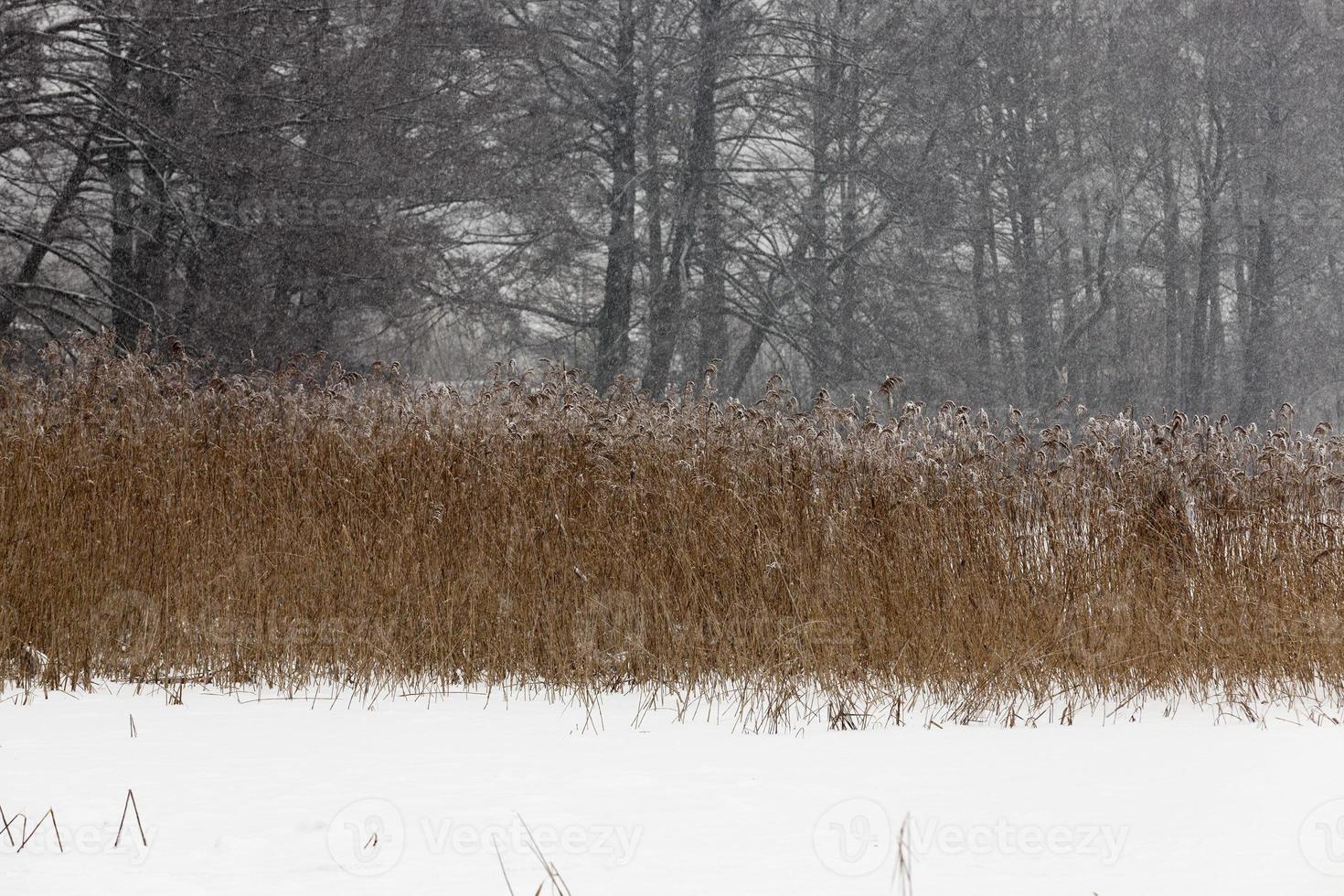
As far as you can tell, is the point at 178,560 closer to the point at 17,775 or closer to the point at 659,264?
the point at 17,775

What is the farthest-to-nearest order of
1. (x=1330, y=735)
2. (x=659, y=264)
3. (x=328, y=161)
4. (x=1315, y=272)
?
(x=1315, y=272), (x=659, y=264), (x=328, y=161), (x=1330, y=735)

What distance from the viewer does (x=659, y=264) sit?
48.6ft

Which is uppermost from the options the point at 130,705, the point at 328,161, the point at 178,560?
the point at 328,161

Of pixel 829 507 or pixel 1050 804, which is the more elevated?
pixel 829 507

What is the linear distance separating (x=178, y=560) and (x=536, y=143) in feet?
→ 31.5

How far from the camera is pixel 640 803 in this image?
2.82m

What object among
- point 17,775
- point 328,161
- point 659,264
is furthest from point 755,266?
point 17,775

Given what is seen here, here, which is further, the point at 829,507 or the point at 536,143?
the point at 536,143

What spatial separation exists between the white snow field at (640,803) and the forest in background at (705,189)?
796 centimetres

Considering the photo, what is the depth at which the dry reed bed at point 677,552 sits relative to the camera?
4.29 metres
